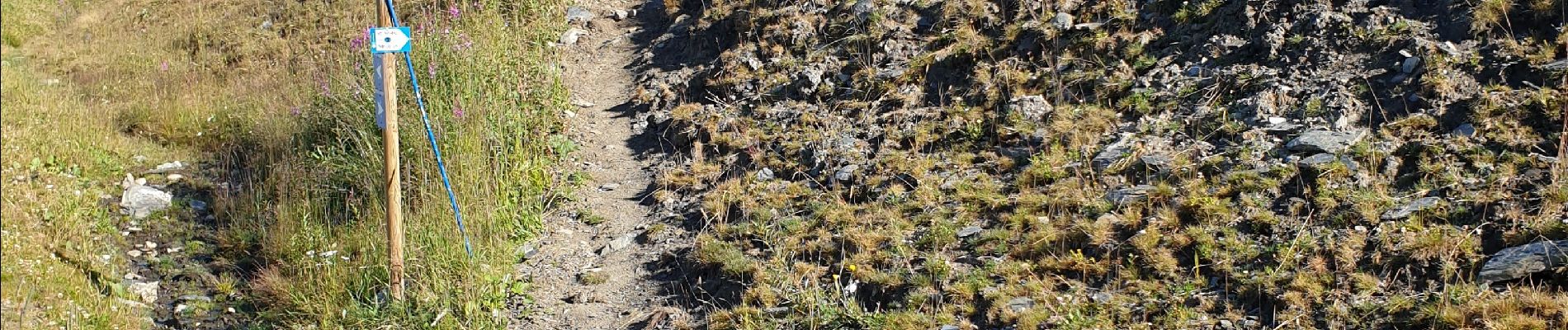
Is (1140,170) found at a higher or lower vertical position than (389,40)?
lower

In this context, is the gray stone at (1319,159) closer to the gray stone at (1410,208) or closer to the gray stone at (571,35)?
the gray stone at (1410,208)

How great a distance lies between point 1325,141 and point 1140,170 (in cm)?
92

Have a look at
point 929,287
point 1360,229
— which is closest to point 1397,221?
point 1360,229

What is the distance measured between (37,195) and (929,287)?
558 centimetres

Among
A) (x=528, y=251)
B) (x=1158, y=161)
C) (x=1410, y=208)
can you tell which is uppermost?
(x=1410, y=208)

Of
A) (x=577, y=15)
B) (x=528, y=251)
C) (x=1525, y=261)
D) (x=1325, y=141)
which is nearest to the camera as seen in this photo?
(x=1525, y=261)

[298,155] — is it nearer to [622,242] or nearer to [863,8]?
[622,242]

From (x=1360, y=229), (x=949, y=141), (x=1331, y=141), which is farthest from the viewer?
(x=949, y=141)

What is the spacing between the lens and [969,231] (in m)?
5.93

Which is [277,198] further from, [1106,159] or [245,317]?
[1106,159]

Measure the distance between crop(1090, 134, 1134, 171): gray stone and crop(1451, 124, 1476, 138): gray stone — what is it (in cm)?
156

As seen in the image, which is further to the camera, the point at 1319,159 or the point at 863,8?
the point at 863,8

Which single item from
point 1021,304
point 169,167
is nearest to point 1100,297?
point 1021,304

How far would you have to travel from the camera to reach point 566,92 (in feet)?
28.5
